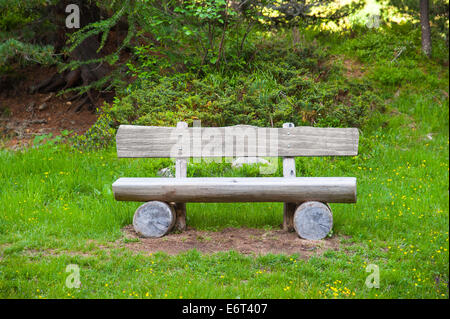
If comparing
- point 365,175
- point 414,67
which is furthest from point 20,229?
point 414,67

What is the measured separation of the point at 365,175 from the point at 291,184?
230cm

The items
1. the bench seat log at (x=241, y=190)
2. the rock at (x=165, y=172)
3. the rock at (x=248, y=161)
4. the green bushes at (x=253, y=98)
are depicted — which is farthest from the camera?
the green bushes at (x=253, y=98)

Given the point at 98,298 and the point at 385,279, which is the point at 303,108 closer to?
the point at 385,279

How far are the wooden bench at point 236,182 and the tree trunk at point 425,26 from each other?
5.41 metres

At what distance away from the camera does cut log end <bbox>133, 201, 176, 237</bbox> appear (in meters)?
5.28

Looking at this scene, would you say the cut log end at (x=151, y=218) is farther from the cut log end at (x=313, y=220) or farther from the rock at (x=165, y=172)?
the rock at (x=165, y=172)

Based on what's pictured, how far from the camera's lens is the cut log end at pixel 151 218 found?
5281 mm

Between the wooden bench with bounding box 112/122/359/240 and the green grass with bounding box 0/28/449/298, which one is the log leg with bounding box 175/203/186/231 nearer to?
the wooden bench with bounding box 112/122/359/240

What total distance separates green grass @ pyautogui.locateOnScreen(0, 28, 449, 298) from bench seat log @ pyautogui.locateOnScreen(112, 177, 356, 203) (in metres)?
0.47

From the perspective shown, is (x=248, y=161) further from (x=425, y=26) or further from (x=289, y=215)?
(x=425, y=26)

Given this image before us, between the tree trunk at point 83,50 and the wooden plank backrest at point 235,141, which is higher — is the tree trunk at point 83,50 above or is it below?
above

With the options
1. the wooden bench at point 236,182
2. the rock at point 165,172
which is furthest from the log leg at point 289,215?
the rock at point 165,172

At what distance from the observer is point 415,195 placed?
243 inches

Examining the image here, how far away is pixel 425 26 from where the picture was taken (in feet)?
32.8
